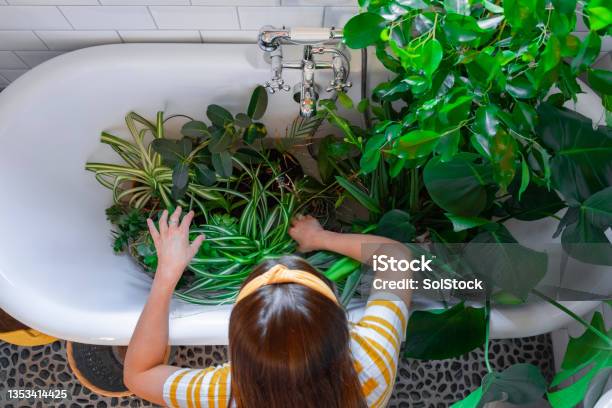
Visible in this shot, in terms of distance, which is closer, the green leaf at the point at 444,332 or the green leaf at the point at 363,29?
the green leaf at the point at 363,29

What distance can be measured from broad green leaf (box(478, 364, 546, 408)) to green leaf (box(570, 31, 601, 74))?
2.11 ft

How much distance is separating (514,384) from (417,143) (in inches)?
24.3

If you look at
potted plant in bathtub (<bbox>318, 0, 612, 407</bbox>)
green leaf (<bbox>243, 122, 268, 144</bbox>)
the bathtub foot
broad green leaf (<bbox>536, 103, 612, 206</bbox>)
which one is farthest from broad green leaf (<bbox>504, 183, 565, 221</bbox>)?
the bathtub foot

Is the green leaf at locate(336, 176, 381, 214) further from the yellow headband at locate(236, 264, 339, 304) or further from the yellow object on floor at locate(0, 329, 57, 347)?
the yellow object on floor at locate(0, 329, 57, 347)

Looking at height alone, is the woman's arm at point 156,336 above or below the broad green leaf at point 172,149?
below

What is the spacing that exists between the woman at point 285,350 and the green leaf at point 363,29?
0.38 meters

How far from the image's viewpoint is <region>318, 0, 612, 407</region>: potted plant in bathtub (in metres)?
0.69

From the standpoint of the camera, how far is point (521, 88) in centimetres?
78

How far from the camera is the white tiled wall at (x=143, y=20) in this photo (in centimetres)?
120

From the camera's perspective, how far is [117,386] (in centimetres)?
151

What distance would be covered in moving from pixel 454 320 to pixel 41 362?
1258 mm

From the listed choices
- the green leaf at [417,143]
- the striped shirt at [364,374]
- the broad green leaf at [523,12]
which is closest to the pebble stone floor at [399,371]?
the striped shirt at [364,374]

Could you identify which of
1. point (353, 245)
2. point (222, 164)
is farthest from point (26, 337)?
point (353, 245)

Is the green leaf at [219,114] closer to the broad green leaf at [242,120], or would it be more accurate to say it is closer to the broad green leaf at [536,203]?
the broad green leaf at [242,120]
